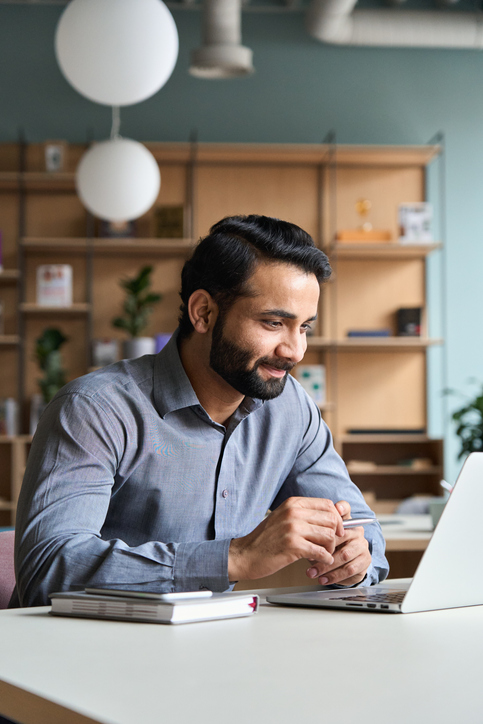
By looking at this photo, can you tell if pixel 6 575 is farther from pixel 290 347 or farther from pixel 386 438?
pixel 386 438

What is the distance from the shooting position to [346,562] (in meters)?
1.24

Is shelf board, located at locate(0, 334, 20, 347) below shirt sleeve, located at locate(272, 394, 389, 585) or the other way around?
the other way around

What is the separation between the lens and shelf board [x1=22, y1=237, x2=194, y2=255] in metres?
5.02

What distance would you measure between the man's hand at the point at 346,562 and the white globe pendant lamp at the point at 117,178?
2783mm

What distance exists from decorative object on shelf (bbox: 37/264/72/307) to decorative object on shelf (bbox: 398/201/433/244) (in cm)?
212

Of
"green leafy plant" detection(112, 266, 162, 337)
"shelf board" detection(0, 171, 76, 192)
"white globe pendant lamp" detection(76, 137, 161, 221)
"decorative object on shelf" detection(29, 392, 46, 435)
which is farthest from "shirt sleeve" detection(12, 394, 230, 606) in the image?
"shelf board" detection(0, 171, 76, 192)

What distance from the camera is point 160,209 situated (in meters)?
5.12

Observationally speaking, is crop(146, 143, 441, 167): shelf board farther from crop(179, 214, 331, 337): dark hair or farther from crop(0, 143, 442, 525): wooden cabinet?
crop(179, 214, 331, 337): dark hair

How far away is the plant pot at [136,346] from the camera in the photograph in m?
4.82

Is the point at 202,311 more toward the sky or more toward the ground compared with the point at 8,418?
more toward the sky

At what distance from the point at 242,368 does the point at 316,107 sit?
14.7ft

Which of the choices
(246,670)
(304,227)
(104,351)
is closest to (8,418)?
(104,351)

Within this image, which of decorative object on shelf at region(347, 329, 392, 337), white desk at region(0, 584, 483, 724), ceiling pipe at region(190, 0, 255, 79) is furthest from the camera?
decorative object on shelf at region(347, 329, 392, 337)

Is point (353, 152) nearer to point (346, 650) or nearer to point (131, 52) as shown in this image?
point (131, 52)
